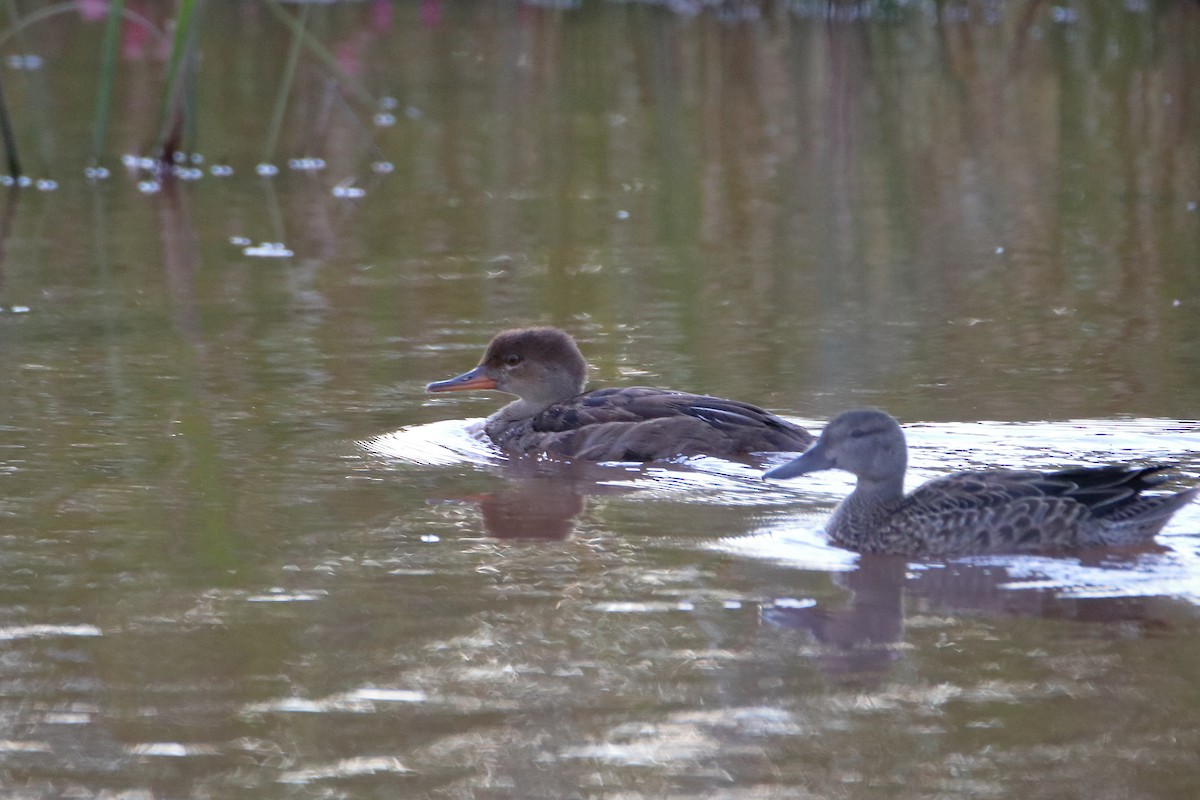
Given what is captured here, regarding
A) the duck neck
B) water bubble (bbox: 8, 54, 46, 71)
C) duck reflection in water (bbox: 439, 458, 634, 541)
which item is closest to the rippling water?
duck reflection in water (bbox: 439, 458, 634, 541)

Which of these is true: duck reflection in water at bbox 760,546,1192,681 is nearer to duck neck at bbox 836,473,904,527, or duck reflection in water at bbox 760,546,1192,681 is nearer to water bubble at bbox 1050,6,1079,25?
duck neck at bbox 836,473,904,527

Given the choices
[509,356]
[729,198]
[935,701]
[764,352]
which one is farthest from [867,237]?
[935,701]

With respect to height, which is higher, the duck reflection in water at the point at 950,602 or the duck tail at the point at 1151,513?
the duck tail at the point at 1151,513

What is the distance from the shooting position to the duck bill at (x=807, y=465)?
7.23 metres

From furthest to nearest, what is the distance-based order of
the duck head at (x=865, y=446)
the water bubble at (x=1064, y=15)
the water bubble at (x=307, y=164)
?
the water bubble at (x=1064, y=15)
the water bubble at (x=307, y=164)
the duck head at (x=865, y=446)

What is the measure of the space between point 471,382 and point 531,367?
30 cm

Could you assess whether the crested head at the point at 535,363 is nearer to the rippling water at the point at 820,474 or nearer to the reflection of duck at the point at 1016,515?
the rippling water at the point at 820,474

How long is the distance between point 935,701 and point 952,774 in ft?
1.65

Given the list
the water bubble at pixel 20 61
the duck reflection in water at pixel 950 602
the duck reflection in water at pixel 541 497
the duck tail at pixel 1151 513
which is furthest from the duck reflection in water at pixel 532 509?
the water bubble at pixel 20 61

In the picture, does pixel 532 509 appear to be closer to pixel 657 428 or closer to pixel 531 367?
pixel 657 428

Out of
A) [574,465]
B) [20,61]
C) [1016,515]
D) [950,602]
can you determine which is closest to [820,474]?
[574,465]

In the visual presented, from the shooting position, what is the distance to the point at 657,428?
8.36 metres

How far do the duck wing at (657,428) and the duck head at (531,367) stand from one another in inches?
15.9

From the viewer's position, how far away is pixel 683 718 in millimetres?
5105
